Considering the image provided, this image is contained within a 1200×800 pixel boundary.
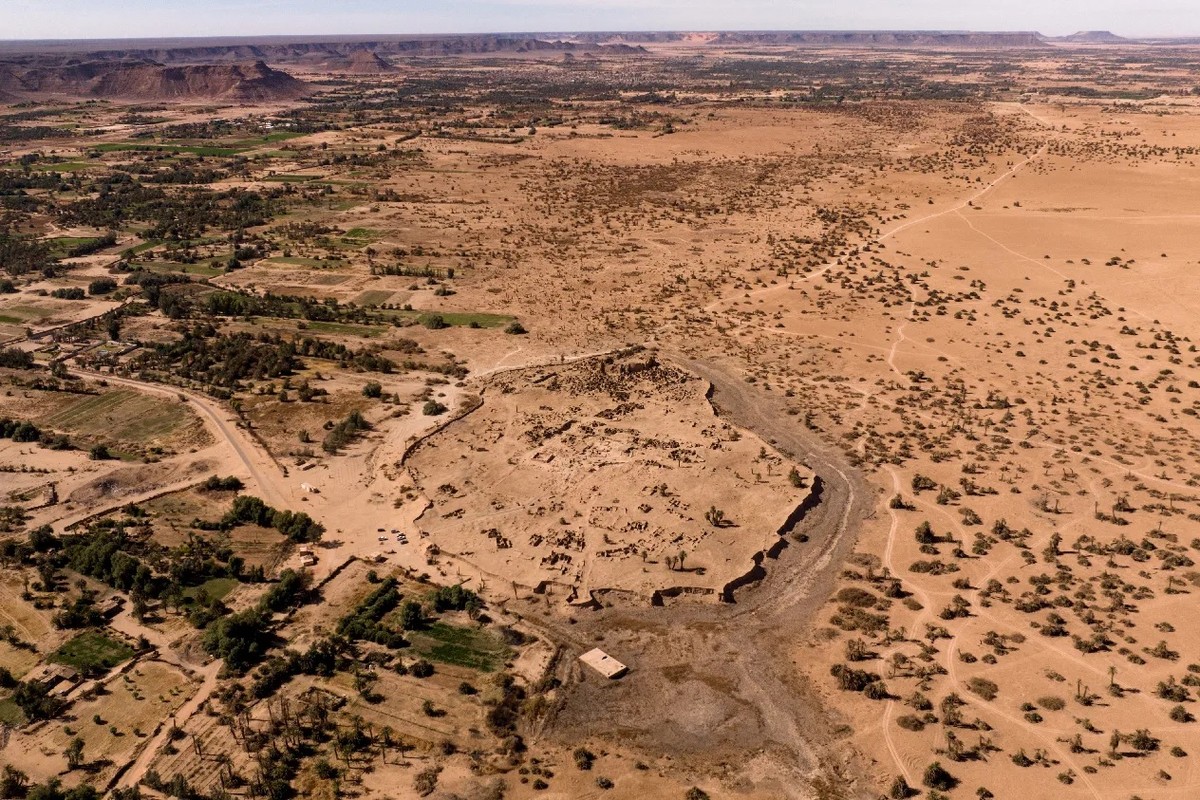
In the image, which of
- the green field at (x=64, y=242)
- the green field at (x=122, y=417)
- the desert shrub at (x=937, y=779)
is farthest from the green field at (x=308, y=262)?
the desert shrub at (x=937, y=779)

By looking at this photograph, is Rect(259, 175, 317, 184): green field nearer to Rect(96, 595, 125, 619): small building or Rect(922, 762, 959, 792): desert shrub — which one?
Rect(96, 595, 125, 619): small building

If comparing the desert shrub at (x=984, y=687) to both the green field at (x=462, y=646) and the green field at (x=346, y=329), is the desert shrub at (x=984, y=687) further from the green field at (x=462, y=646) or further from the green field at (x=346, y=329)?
the green field at (x=346, y=329)

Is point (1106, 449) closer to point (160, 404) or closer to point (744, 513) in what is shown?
point (744, 513)

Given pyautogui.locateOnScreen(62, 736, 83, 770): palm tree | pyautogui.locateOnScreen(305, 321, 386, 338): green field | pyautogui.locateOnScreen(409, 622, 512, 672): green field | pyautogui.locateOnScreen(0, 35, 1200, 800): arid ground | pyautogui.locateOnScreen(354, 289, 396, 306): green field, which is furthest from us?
pyautogui.locateOnScreen(354, 289, 396, 306): green field

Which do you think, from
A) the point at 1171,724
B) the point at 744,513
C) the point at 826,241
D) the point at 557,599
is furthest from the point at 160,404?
the point at 826,241

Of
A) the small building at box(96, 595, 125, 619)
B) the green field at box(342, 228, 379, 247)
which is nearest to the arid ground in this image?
the small building at box(96, 595, 125, 619)
